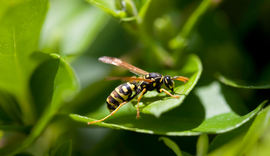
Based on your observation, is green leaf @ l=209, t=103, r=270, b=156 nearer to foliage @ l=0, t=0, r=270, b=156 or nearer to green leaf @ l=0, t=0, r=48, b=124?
foliage @ l=0, t=0, r=270, b=156

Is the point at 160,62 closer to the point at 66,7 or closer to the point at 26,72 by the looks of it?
the point at 26,72

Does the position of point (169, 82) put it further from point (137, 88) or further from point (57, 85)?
point (57, 85)

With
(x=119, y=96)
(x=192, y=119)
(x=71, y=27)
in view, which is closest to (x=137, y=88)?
(x=119, y=96)

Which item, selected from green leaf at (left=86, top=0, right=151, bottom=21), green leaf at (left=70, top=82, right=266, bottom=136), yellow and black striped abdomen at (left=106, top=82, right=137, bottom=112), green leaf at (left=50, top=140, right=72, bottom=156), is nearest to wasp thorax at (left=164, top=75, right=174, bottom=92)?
green leaf at (left=70, top=82, right=266, bottom=136)

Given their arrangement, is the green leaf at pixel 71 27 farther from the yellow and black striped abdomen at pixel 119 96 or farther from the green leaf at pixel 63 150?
the green leaf at pixel 63 150

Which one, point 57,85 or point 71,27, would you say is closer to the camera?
point 57,85

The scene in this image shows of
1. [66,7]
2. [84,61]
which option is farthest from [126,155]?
[66,7]

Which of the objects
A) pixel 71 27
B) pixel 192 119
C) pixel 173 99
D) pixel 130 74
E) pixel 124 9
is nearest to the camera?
pixel 173 99
